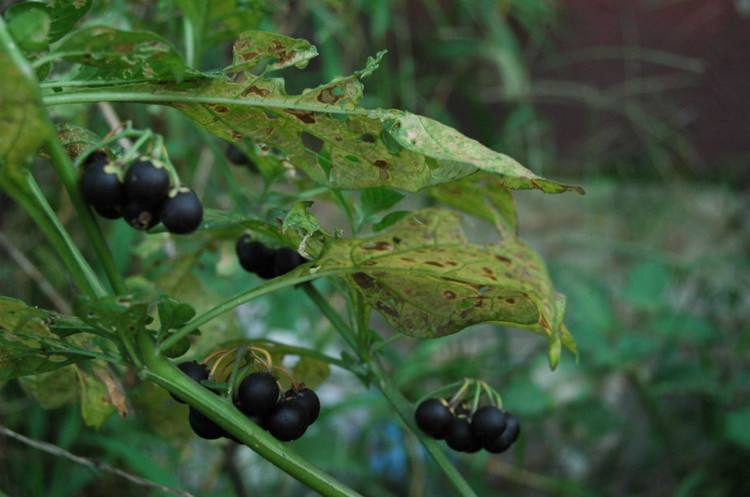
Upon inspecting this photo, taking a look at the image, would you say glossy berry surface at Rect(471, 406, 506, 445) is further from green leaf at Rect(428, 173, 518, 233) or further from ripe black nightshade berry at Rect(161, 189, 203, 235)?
ripe black nightshade berry at Rect(161, 189, 203, 235)

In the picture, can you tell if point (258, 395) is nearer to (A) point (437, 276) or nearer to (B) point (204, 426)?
(B) point (204, 426)

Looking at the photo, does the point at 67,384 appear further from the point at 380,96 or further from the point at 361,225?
the point at 380,96

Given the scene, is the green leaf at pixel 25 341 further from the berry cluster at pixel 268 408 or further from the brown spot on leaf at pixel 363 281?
the brown spot on leaf at pixel 363 281

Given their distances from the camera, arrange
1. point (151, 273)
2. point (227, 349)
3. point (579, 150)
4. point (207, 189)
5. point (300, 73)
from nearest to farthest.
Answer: point (227, 349)
point (151, 273)
point (207, 189)
point (300, 73)
point (579, 150)

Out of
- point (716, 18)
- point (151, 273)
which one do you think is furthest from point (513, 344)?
point (151, 273)

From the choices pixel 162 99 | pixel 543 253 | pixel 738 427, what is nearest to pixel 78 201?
pixel 162 99
